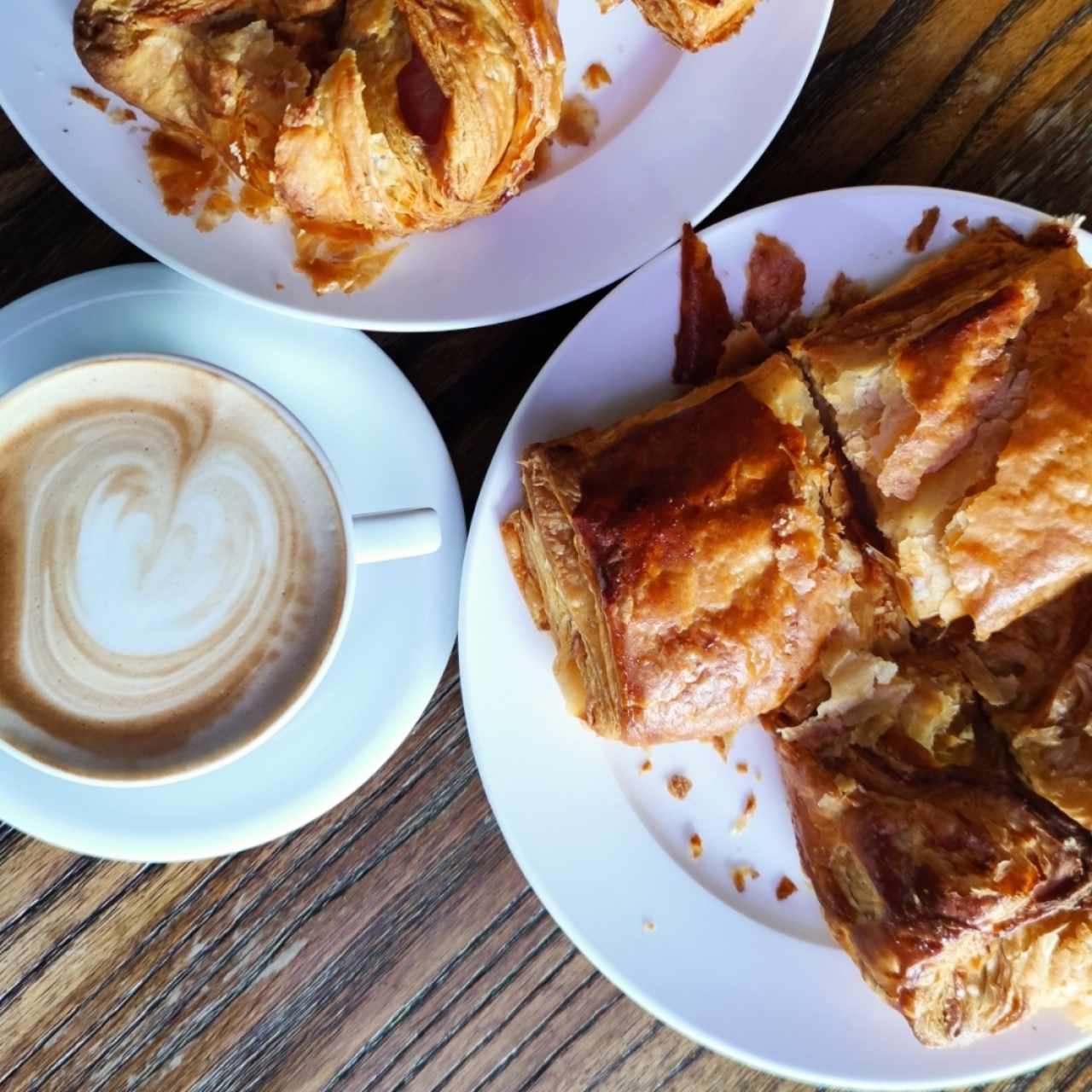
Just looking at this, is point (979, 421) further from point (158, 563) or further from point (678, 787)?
point (158, 563)

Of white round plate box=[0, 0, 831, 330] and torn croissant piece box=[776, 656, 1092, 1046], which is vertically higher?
white round plate box=[0, 0, 831, 330]

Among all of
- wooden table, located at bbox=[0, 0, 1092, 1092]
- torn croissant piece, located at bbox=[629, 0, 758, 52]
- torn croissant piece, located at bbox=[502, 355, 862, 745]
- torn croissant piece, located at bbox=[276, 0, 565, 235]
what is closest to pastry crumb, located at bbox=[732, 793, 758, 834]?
torn croissant piece, located at bbox=[502, 355, 862, 745]

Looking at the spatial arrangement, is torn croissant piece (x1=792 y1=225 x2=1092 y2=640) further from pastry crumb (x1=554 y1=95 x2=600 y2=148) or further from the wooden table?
pastry crumb (x1=554 y1=95 x2=600 y2=148)

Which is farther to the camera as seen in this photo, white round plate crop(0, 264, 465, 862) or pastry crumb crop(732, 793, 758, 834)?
pastry crumb crop(732, 793, 758, 834)

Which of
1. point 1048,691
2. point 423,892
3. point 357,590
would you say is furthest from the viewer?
point 423,892

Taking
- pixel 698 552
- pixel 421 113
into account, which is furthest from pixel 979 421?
pixel 421 113

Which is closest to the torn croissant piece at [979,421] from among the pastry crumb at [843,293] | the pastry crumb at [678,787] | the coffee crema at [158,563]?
the pastry crumb at [843,293]

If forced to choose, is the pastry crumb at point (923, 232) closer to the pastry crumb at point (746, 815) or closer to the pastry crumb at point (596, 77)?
the pastry crumb at point (596, 77)
